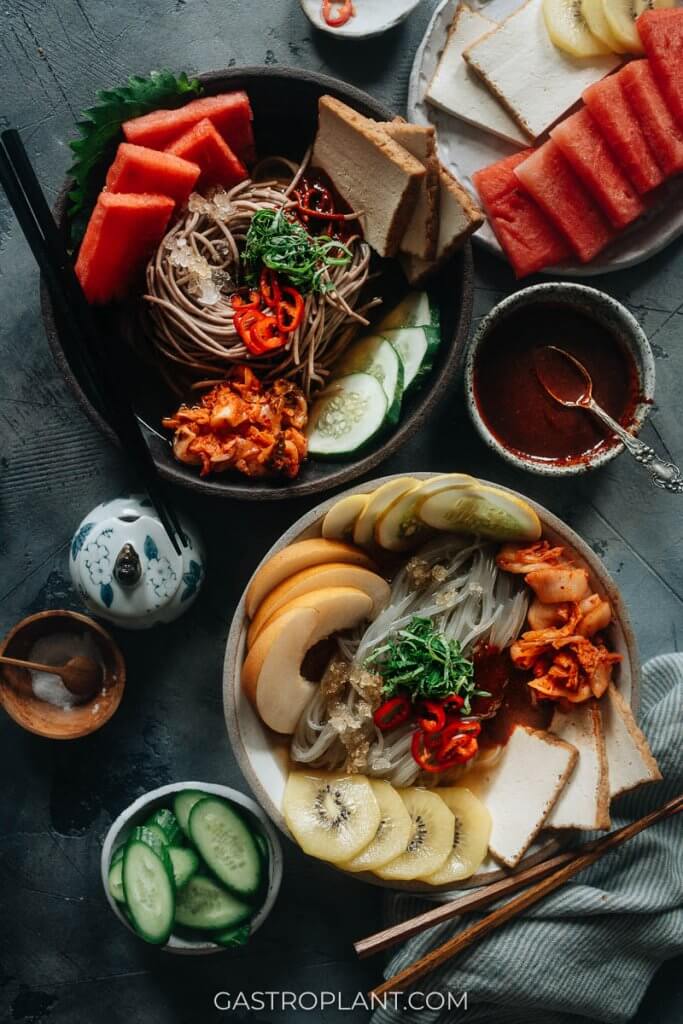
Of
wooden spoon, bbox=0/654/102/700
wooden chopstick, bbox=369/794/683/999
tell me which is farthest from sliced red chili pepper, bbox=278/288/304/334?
wooden chopstick, bbox=369/794/683/999

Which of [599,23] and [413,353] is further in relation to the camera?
[599,23]

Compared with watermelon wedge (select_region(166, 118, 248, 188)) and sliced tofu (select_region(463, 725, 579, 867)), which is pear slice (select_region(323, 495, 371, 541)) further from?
watermelon wedge (select_region(166, 118, 248, 188))

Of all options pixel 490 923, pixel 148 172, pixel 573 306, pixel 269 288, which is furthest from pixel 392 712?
pixel 148 172

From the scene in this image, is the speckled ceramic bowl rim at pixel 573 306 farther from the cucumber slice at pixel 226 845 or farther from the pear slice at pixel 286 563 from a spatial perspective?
the cucumber slice at pixel 226 845

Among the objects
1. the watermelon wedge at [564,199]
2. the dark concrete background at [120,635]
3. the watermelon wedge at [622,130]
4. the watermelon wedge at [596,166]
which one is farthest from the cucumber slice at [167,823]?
the watermelon wedge at [622,130]

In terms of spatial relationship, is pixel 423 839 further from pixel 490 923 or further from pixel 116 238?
pixel 116 238

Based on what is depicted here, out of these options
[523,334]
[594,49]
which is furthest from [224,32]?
[523,334]
